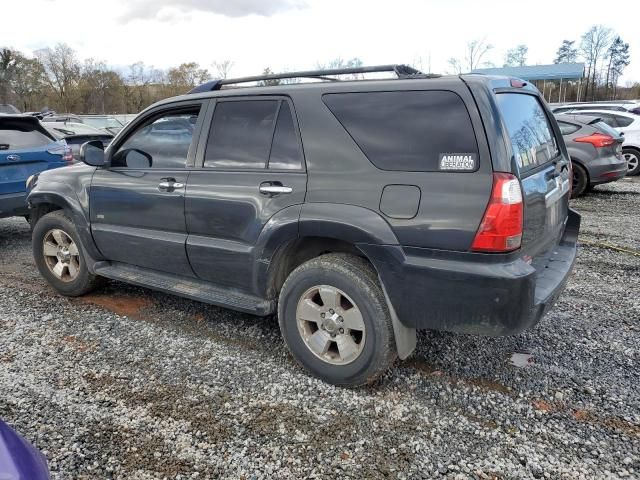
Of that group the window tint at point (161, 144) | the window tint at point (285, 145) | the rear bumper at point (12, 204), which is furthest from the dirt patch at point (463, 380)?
the rear bumper at point (12, 204)

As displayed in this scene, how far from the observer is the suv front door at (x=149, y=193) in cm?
366

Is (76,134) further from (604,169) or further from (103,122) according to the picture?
(103,122)

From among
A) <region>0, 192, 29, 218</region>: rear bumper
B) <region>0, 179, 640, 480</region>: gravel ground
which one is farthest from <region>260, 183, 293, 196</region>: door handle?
<region>0, 192, 29, 218</region>: rear bumper

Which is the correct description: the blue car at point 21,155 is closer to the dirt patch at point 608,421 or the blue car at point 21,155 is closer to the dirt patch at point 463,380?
the dirt patch at point 463,380

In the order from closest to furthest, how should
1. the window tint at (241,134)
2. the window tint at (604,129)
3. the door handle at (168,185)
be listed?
the window tint at (241,134), the door handle at (168,185), the window tint at (604,129)

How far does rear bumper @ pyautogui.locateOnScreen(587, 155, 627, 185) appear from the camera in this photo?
898 centimetres

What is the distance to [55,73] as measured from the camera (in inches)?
2251

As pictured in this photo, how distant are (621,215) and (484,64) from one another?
5260 cm

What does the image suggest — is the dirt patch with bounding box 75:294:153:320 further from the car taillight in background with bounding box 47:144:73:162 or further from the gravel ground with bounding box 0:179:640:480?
the car taillight in background with bounding box 47:144:73:162

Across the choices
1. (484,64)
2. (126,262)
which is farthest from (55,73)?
(126,262)

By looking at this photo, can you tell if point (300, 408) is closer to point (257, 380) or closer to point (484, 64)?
point (257, 380)

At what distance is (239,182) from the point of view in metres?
3.31

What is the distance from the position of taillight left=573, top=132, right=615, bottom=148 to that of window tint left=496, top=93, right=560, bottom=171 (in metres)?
6.24

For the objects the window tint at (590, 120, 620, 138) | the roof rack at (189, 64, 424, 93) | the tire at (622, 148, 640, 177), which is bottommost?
the tire at (622, 148, 640, 177)
